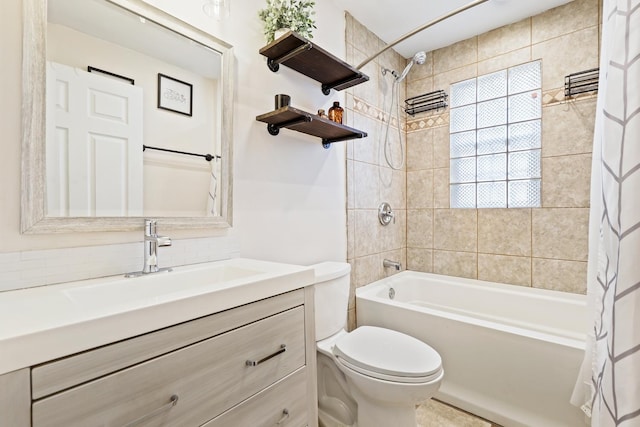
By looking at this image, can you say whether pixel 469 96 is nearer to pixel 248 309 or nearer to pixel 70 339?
pixel 248 309

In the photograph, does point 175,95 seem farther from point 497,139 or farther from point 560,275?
point 560,275

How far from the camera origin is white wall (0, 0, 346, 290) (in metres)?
0.86

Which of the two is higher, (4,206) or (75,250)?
(4,206)

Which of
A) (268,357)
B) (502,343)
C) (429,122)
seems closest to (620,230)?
(502,343)

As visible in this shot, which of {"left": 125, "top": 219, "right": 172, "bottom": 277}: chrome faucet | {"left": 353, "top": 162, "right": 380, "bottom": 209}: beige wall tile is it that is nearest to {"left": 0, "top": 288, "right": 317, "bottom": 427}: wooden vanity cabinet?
{"left": 125, "top": 219, "right": 172, "bottom": 277}: chrome faucet

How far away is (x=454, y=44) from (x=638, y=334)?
2457 millimetres

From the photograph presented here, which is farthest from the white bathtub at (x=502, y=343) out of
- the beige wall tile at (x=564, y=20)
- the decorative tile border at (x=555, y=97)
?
the beige wall tile at (x=564, y=20)

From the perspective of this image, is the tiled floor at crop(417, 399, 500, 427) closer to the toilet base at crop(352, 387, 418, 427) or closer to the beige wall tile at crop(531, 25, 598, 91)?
the toilet base at crop(352, 387, 418, 427)

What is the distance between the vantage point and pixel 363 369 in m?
1.28

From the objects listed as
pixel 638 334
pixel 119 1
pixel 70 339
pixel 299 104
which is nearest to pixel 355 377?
pixel 638 334

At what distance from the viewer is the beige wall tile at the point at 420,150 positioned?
263 cm

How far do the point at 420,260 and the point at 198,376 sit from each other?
229cm

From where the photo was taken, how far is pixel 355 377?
4.25 ft

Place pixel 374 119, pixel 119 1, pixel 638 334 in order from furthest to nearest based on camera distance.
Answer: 1. pixel 374 119
2. pixel 119 1
3. pixel 638 334
